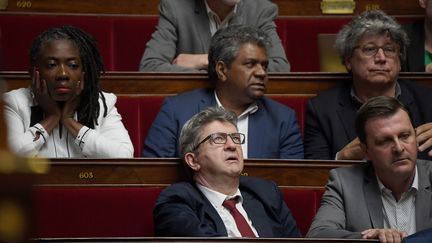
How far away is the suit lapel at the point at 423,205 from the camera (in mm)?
984

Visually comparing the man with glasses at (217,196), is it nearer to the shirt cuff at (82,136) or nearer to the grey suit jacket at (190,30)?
the shirt cuff at (82,136)

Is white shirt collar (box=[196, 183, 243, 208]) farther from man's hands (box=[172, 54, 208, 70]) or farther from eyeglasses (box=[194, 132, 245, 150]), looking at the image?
man's hands (box=[172, 54, 208, 70])

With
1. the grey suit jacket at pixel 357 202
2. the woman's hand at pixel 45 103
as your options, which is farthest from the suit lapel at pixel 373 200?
the woman's hand at pixel 45 103

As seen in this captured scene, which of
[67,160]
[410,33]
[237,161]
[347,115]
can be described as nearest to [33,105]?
[67,160]

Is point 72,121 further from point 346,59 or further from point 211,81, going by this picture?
point 346,59

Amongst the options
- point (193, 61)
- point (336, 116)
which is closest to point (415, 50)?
point (336, 116)

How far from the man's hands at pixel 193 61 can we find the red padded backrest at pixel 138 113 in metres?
0.10

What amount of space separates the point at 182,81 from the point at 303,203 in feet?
1.13

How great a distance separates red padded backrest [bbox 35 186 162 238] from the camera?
1049 millimetres

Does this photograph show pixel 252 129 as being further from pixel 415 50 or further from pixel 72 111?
pixel 415 50

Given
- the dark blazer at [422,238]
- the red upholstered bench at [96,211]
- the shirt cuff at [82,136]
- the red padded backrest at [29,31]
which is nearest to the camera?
the dark blazer at [422,238]

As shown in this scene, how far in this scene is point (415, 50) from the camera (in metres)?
1.52

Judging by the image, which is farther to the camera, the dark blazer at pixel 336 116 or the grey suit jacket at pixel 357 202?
the dark blazer at pixel 336 116

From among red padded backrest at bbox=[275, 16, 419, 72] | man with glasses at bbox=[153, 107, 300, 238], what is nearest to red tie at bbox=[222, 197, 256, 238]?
man with glasses at bbox=[153, 107, 300, 238]
